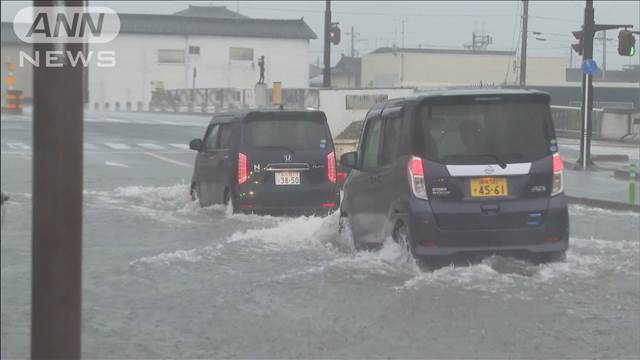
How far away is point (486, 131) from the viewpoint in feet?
33.0

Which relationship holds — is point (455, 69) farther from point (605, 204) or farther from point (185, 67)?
point (605, 204)

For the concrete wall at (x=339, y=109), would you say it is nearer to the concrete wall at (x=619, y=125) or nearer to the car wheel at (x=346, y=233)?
the car wheel at (x=346, y=233)

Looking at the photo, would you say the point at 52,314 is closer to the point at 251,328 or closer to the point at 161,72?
the point at 251,328

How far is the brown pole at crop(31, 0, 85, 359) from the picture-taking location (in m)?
3.66

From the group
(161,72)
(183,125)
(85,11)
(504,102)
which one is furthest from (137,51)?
(85,11)

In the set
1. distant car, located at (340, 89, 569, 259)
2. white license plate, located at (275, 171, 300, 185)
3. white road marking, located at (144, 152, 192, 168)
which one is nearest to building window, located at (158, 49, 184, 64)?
white road marking, located at (144, 152, 192, 168)

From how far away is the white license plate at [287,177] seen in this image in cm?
1514

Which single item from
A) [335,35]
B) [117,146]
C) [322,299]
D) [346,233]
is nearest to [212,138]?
[346,233]

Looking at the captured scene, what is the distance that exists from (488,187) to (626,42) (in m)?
18.6

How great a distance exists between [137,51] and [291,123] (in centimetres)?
7505

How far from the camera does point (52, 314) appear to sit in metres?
3.78

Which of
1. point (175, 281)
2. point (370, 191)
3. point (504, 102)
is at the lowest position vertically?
point (175, 281)

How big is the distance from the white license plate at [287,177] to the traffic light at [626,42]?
1484 centimetres

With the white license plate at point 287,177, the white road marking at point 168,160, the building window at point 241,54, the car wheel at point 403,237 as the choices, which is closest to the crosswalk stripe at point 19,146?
the white road marking at point 168,160
